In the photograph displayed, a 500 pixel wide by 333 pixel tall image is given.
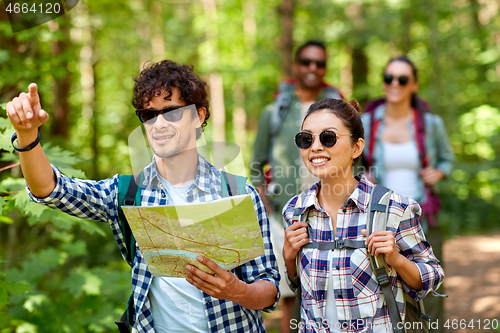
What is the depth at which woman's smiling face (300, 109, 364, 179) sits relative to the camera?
1.81m

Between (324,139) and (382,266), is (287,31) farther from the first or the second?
(382,266)

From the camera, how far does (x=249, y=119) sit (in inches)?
847

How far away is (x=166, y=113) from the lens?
170 centimetres

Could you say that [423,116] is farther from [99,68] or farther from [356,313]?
[99,68]

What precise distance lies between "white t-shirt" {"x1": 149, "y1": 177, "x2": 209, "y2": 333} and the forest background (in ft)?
1.91

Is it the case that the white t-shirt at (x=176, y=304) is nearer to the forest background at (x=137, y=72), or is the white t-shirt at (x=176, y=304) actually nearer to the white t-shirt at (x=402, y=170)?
the forest background at (x=137, y=72)

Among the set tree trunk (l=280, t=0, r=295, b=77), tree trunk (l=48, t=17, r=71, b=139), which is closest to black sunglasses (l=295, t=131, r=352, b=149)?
tree trunk (l=280, t=0, r=295, b=77)

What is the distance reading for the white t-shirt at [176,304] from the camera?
5.67 feet

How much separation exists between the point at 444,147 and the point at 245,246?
9.50ft

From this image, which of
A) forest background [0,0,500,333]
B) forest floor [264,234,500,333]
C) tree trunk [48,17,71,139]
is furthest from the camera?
tree trunk [48,17,71,139]

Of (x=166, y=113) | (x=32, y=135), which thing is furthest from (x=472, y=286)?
(x=32, y=135)

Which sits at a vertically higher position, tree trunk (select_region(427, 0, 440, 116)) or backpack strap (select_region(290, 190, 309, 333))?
tree trunk (select_region(427, 0, 440, 116))

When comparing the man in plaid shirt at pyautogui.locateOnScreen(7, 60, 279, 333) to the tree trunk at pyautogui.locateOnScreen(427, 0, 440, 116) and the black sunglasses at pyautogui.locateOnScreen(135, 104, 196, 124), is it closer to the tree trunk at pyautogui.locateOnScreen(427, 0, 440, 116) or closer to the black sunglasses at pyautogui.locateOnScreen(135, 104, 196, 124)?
the black sunglasses at pyautogui.locateOnScreen(135, 104, 196, 124)

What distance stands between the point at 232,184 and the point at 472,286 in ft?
20.5
